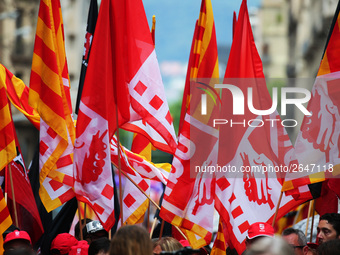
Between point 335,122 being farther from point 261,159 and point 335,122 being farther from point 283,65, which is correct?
point 283,65

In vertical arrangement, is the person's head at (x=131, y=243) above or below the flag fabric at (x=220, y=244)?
above

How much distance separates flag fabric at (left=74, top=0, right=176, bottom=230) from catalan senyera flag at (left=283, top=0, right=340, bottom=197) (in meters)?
1.59

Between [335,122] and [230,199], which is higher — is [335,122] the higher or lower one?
the higher one

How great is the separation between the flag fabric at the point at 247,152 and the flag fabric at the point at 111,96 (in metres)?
0.76

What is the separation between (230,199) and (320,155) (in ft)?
3.81

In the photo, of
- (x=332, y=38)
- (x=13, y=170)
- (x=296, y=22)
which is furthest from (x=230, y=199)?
(x=296, y=22)

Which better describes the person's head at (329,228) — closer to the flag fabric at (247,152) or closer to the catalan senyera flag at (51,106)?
the flag fabric at (247,152)

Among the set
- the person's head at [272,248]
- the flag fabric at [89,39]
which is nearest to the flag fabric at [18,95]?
the flag fabric at [89,39]

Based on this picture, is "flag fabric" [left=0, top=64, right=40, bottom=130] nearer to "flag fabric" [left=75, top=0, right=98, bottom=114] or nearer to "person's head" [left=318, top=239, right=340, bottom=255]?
"flag fabric" [left=75, top=0, right=98, bottom=114]

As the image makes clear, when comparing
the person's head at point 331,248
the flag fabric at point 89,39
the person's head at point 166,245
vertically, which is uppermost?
the flag fabric at point 89,39

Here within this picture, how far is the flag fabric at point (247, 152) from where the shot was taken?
9.24 metres

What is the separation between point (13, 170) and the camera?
10.1 metres

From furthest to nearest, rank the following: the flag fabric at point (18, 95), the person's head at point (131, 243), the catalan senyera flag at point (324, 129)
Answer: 1. the flag fabric at point (18, 95)
2. the catalan senyera flag at point (324, 129)
3. the person's head at point (131, 243)

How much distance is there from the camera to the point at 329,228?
832cm
